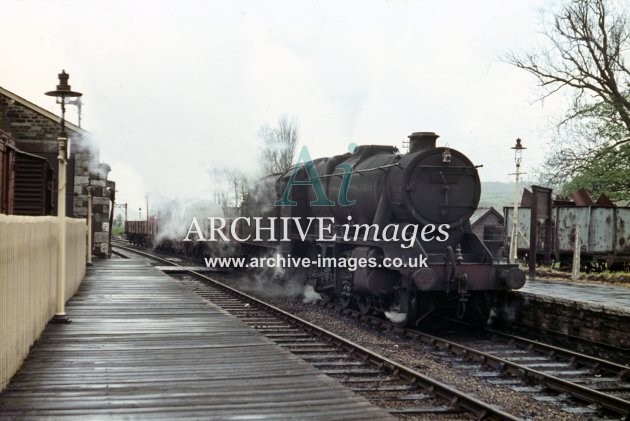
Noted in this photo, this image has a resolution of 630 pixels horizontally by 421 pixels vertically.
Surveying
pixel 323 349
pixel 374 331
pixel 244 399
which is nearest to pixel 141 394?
pixel 244 399

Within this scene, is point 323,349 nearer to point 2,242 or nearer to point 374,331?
point 374,331

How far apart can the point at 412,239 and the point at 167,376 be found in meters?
5.56

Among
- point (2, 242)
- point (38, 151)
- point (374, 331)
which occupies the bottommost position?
point (374, 331)

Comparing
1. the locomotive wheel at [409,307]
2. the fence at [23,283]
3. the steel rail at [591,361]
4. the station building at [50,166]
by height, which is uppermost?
the station building at [50,166]

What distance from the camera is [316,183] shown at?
14.3 meters

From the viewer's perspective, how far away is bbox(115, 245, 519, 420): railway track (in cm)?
576

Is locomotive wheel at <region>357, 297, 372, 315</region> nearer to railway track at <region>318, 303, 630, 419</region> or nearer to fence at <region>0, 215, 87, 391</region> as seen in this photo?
railway track at <region>318, 303, 630, 419</region>

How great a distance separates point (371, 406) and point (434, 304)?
19.7ft

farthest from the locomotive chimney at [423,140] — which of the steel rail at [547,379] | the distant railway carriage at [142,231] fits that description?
the distant railway carriage at [142,231]

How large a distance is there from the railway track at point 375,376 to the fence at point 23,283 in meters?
3.01

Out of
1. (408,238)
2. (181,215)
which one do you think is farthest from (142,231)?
(408,238)

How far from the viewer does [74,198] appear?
2162 cm

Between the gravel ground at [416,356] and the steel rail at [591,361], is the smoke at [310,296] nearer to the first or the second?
the gravel ground at [416,356]

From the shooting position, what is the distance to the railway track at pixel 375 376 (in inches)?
227
